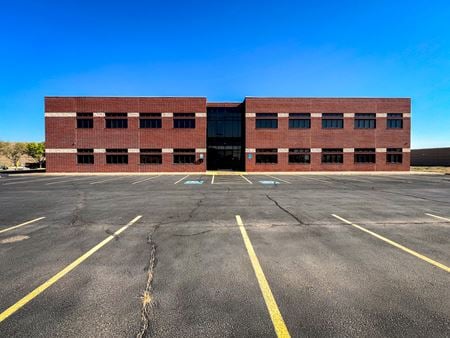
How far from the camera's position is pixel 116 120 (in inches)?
1226

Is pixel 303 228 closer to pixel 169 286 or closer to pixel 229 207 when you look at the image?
pixel 229 207

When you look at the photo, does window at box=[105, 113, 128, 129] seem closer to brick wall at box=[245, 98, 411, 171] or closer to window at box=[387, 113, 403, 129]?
brick wall at box=[245, 98, 411, 171]

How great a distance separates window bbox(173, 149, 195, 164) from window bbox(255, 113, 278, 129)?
1104 cm

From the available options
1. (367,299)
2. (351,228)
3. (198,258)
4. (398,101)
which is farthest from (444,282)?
(398,101)

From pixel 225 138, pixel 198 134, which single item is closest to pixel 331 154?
pixel 225 138

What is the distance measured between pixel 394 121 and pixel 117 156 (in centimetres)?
4335

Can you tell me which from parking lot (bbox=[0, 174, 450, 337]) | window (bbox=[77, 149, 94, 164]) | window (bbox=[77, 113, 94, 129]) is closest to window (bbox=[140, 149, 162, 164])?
window (bbox=[77, 149, 94, 164])

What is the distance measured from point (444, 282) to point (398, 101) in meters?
39.3

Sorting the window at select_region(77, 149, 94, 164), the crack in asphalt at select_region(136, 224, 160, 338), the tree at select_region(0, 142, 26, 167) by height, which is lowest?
the crack in asphalt at select_region(136, 224, 160, 338)

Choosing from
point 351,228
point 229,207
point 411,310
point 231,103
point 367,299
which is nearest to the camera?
point 411,310

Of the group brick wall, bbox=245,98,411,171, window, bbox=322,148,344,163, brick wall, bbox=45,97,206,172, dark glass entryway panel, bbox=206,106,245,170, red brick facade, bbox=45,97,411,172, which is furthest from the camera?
dark glass entryway panel, bbox=206,106,245,170

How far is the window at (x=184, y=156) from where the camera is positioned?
1239 inches

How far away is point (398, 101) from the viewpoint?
107ft

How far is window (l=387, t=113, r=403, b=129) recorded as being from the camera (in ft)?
107
